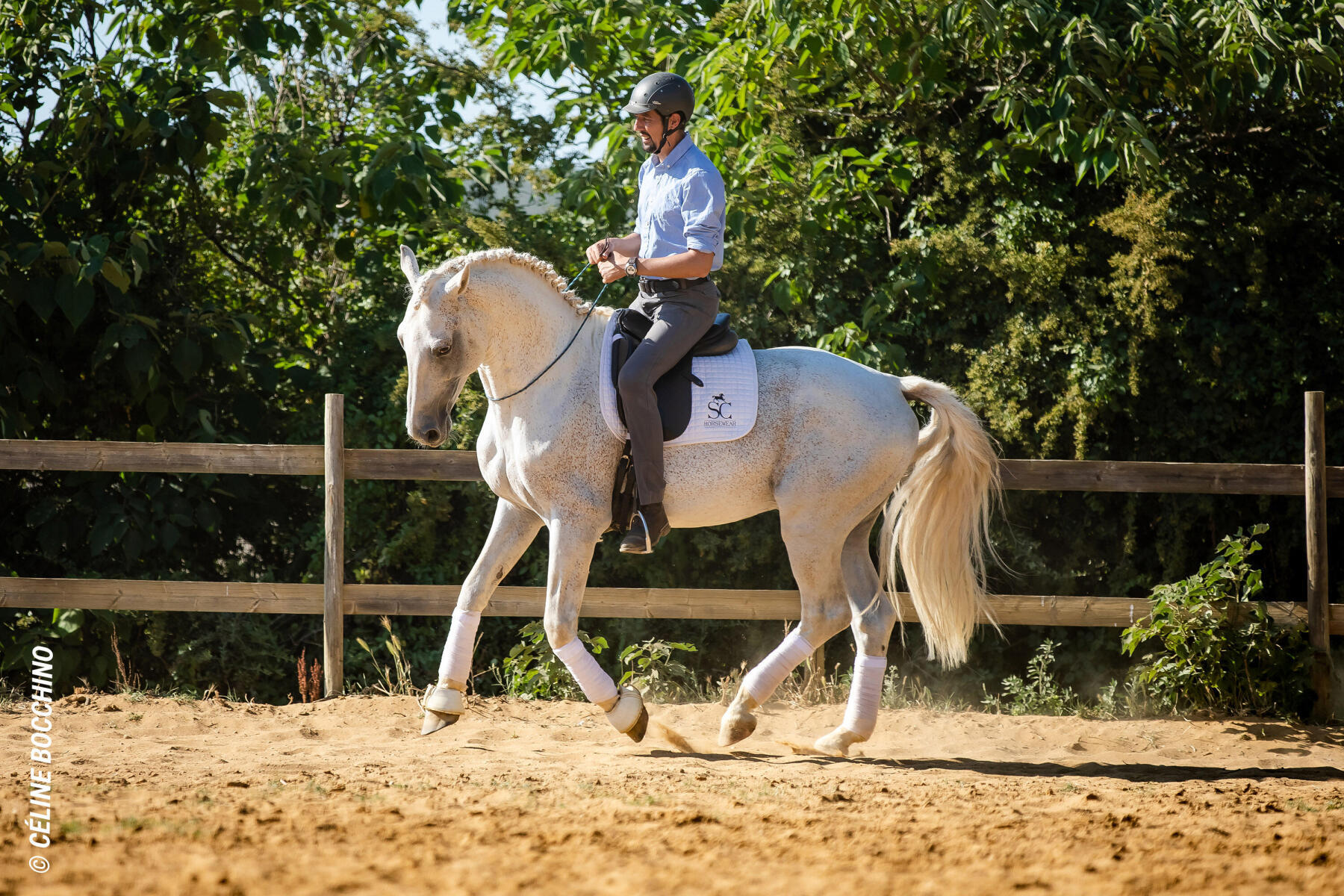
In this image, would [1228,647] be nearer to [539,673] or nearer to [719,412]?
[719,412]

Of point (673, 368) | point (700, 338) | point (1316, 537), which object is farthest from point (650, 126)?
point (1316, 537)

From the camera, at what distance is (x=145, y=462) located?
20.6 feet

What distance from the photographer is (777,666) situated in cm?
483

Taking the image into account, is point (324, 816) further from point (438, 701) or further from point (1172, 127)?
point (1172, 127)

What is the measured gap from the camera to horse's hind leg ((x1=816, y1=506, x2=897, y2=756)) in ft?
16.1

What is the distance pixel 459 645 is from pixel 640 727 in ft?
2.97

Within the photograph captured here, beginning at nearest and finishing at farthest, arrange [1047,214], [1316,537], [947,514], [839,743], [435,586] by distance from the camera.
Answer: [839,743] → [947,514] → [1316,537] → [435,586] → [1047,214]

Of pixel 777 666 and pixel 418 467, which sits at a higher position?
pixel 418 467

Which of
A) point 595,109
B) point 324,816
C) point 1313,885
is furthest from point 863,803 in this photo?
point 595,109

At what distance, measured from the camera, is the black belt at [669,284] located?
4.69 m

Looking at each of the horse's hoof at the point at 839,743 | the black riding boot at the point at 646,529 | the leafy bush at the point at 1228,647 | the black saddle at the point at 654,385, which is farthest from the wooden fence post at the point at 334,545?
the leafy bush at the point at 1228,647

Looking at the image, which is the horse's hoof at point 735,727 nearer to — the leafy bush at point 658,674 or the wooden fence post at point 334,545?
the leafy bush at point 658,674

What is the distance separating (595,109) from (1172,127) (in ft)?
14.1

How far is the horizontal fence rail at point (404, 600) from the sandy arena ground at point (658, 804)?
57 cm
